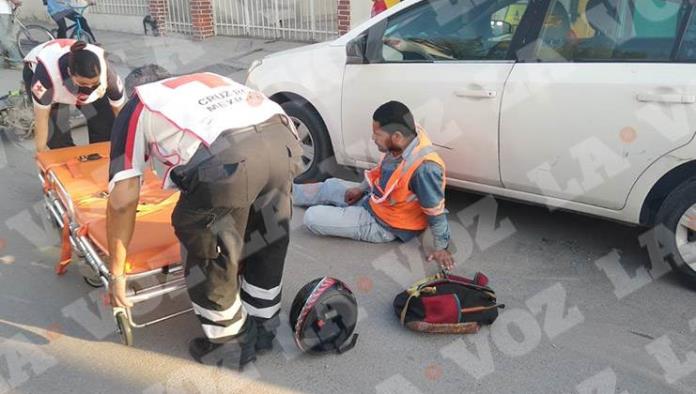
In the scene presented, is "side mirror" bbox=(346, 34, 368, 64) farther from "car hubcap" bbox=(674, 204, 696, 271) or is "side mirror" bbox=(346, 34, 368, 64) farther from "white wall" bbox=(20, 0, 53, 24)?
"white wall" bbox=(20, 0, 53, 24)

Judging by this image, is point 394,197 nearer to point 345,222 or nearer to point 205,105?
point 345,222

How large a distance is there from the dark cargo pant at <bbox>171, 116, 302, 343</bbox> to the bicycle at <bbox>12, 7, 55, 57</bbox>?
8500 millimetres

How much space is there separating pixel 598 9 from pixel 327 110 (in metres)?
1.89

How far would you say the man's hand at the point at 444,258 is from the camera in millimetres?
3387

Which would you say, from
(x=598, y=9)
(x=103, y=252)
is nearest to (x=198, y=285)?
(x=103, y=252)

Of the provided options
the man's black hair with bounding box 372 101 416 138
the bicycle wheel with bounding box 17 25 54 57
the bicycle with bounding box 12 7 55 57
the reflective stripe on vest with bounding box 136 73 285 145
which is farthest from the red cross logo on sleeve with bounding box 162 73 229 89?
the bicycle wheel with bounding box 17 25 54 57

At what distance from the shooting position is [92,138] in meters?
4.25

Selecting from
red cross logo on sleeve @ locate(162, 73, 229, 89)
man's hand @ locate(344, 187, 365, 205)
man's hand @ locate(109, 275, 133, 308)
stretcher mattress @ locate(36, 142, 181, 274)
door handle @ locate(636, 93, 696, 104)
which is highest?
red cross logo on sleeve @ locate(162, 73, 229, 89)

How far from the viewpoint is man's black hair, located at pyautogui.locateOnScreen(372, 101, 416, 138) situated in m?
3.39

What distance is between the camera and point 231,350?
104 inches

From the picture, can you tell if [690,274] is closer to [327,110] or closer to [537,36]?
[537,36]

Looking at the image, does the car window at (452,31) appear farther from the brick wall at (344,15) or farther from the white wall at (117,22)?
the white wall at (117,22)

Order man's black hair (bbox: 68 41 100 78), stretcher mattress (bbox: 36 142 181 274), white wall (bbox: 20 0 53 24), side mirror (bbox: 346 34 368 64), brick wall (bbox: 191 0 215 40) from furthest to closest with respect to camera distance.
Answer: white wall (bbox: 20 0 53 24)
brick wall (bbox: 191 0 215 40)
side mirror (bbox: 346 34 368 64)
man's black hair (bbox: 68 41 100 78)
stretcher mattress (bbox: 36 142 181 274)

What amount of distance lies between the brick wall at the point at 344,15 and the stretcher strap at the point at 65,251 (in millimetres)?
6233
